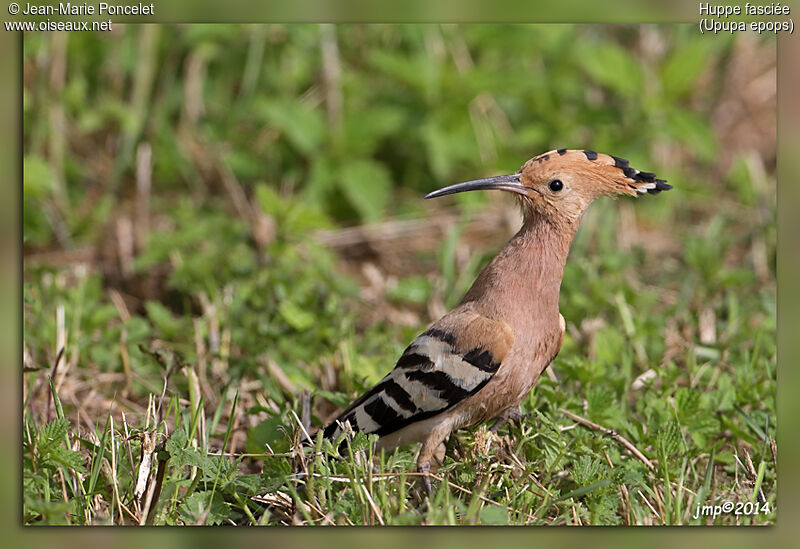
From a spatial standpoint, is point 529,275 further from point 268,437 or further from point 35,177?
point 35,177

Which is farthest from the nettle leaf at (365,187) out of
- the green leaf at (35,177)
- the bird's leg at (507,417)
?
the bird's leg at (507,417)

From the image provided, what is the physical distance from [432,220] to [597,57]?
118 cm

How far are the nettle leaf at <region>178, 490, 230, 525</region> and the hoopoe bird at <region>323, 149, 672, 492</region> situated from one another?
0.40 metres

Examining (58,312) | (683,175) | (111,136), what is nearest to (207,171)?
(111,136)

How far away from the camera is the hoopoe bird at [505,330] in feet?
8.69

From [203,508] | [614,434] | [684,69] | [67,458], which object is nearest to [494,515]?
[614,434]

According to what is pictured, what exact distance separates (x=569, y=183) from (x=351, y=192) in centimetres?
215

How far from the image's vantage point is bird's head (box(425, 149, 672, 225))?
106 inches

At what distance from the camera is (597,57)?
4.97m

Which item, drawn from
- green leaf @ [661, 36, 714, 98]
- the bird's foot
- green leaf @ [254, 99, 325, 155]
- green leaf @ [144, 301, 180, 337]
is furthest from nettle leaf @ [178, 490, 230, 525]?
green leaf @ [661, 36, 714, 98]

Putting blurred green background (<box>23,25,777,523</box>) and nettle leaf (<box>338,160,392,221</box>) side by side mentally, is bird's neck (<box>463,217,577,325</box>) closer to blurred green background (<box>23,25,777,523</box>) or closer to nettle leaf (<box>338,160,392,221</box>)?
blurred green background (<box>23,25,777,523</box>)

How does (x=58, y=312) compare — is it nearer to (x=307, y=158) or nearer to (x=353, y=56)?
(x=307, y=158)

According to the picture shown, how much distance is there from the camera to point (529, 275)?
272 centimetres

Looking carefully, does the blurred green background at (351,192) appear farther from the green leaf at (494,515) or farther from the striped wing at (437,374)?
the green leaf at (494,515)
